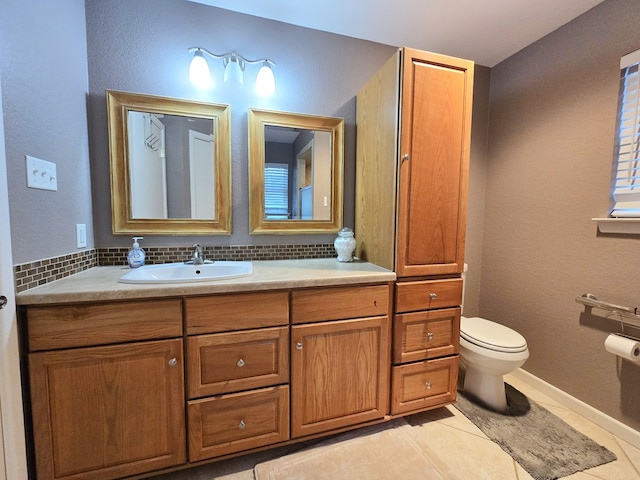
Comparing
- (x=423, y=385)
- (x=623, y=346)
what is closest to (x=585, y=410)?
(x=623, y=346)

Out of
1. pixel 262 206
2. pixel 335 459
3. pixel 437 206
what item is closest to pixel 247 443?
pixel 335 459

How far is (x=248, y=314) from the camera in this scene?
1161mm

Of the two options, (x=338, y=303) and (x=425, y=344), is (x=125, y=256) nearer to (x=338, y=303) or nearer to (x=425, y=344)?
(x=338, y=303)

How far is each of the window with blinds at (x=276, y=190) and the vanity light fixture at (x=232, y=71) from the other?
45 cm

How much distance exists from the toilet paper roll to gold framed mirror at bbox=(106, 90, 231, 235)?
Answer: 2.14 m

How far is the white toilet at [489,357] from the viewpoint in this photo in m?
1.49

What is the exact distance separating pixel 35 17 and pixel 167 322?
4.28 feet

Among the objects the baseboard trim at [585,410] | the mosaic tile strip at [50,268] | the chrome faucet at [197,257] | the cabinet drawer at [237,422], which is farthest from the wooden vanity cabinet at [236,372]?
the baseboard trim at [585,410]

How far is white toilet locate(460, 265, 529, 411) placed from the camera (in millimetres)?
1494

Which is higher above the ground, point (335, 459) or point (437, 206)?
point (437, 206)

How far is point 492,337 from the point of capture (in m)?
1.58

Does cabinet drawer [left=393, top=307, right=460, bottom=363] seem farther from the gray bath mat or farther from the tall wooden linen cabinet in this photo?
the gray bath mat

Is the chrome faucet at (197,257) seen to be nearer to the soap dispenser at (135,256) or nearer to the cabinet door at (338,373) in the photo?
the soap dispenser at (135,256)

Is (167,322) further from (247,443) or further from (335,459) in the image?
(335,459)
